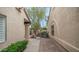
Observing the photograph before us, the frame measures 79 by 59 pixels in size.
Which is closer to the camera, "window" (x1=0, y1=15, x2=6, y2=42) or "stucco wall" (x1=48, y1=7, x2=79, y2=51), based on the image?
"stucco wall" (x1=48, y1=7, x2=79, y2=51)

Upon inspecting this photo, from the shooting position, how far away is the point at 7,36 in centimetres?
721

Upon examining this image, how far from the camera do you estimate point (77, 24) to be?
6309 millimetres

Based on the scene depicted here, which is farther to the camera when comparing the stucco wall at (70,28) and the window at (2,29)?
the window at (2,29)

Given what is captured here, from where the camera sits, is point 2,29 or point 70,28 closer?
point 2,29
